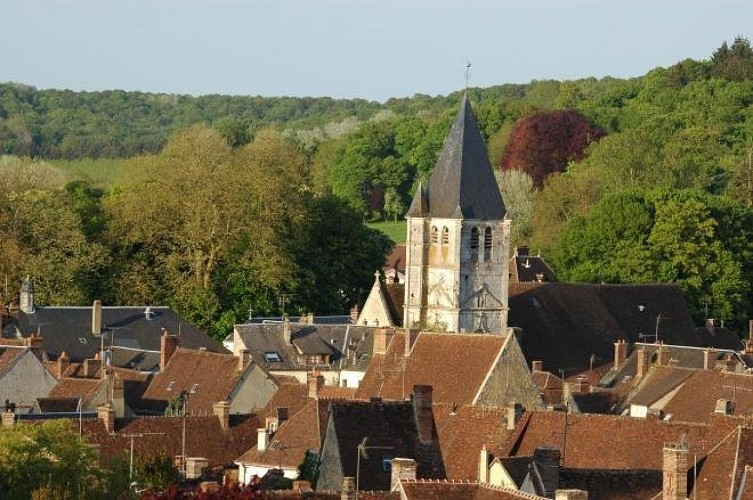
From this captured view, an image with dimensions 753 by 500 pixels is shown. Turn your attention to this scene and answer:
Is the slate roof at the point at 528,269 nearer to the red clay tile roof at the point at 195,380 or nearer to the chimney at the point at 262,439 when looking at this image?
the red clay tile roof at the point at 195,380

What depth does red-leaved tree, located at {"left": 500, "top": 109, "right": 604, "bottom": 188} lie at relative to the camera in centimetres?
12400

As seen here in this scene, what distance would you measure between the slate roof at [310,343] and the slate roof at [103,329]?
121 centimetres

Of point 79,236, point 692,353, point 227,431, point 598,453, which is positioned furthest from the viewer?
point 79,236

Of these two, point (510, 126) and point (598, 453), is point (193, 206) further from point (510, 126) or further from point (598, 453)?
point (510, 126)

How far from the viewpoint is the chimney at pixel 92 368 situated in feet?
190

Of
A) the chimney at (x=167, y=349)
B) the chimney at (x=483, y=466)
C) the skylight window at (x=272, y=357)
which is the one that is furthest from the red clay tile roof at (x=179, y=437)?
the skylight window at (x=272, y=357)

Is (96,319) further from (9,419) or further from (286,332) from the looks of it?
(9,419)

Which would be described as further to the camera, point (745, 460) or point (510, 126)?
point (510, 126)

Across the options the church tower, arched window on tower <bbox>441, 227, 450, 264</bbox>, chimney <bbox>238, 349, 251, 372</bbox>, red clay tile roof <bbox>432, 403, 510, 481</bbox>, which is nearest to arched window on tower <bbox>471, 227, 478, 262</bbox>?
the church tower

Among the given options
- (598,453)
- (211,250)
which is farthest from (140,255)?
(598,453)

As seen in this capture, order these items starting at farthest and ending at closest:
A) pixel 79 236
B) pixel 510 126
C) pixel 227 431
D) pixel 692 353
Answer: pixel 510 126
pixel 79 236
pixel 692 353
pixel 227 431

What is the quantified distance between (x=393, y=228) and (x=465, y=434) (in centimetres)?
8847

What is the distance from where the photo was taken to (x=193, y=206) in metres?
82.2

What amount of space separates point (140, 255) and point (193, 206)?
8.73 feet
